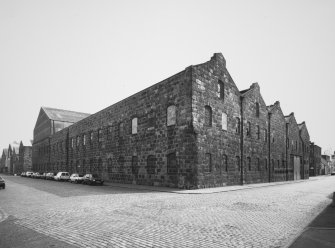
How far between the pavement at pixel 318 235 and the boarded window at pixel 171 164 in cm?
1288

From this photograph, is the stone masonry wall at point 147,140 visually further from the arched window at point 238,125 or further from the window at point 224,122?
the arched window at point 238,125

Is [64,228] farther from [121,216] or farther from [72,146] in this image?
[72,146]

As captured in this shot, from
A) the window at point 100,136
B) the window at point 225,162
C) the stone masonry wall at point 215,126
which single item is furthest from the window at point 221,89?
the window at point 100,136

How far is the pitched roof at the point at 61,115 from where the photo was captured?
61.9 metres

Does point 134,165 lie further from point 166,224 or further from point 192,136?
point 166,224

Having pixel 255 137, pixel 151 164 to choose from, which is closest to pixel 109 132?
pixel 151 164

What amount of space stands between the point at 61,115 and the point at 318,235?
64.6m

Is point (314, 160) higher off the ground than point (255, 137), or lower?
lower

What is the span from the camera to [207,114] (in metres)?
22.6

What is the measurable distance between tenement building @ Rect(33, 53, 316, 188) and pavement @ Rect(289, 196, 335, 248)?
11706mm

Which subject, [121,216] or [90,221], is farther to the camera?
[121,216]

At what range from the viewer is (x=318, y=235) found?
22.5ft

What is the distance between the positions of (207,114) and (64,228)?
16727 millimetres

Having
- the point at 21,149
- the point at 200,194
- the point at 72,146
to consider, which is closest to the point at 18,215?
the point at 200,194
